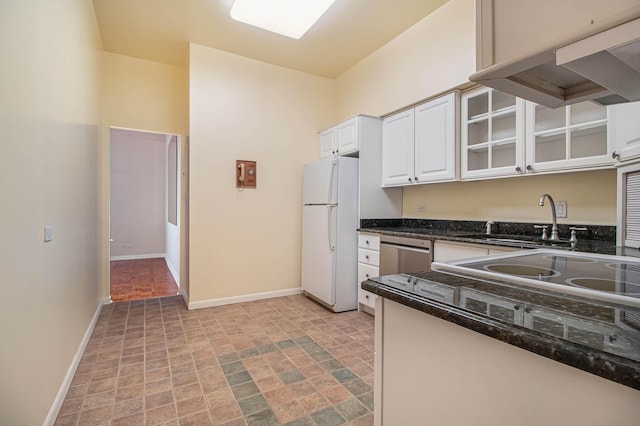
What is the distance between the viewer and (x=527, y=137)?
2258 millimetres

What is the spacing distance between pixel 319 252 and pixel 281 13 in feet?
8.20

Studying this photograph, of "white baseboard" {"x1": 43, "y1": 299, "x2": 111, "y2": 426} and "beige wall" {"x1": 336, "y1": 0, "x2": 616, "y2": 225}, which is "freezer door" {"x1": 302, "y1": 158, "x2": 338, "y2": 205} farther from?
"white baseboard" {"x1": 43, "y1": 299, "x2": 111, "y2": 426}

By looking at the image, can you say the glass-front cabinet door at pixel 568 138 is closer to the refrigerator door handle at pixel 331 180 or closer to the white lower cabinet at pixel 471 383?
the refrigerator door handle at pixel 331 180

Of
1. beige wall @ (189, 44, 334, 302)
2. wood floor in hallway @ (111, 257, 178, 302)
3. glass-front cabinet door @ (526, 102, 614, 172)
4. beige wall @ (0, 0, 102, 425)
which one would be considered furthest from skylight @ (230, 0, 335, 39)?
wood floor in hallway @ (111, 257, 178, 302)

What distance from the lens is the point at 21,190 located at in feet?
4.46

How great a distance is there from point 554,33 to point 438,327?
821 mm

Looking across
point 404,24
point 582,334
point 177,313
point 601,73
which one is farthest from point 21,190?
point 404,24

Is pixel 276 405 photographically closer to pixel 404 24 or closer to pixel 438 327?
pixel 438 327

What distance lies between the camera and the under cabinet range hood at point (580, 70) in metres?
0.70

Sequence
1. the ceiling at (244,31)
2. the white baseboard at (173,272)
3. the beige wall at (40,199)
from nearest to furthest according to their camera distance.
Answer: the beige wall at (40,199)
the ceiling at (244,31)
the white baseboard at (173,272)

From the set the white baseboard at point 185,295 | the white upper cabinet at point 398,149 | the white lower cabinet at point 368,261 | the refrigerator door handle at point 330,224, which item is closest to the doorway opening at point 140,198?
the white baseboard at point 185,295

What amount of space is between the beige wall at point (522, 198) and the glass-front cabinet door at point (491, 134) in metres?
0.23

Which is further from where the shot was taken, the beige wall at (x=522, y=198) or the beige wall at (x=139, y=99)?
the beige wall at (x=139, y=99)

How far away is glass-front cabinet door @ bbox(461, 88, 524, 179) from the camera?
2340 mm
